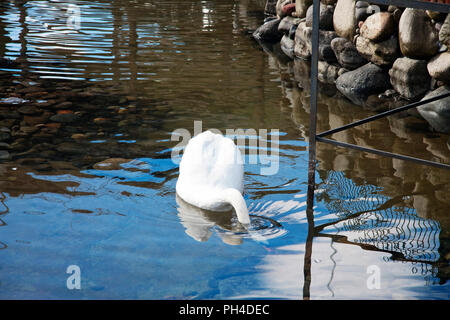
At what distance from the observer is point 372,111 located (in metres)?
7.41

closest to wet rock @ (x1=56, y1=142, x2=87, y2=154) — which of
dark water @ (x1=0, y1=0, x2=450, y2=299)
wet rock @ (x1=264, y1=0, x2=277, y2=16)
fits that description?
dark water @ (x1=0, y1=0, x2=450, y2=299)

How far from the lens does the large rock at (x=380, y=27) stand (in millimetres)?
7734

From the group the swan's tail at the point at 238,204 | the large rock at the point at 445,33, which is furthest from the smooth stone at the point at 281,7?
the swan's tail at the point at 238,204

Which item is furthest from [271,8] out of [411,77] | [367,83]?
[411,77]

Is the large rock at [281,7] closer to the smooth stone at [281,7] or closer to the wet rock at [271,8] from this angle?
the smooth stone at [281,7]

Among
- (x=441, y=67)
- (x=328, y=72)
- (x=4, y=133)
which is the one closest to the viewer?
(x=4, y=133)

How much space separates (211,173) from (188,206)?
0.36 meters

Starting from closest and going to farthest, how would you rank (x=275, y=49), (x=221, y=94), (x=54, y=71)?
(x=221, y=94) < (x=54, y=71) < (x=275, y=49)

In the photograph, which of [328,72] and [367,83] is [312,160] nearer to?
[367,83]

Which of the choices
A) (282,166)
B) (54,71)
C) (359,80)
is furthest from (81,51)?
(282,166)

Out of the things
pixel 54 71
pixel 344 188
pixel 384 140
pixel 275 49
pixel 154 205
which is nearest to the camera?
pixel 154 205

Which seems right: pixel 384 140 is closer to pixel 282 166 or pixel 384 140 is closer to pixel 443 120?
pixel 443 120

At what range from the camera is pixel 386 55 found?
25.7ft

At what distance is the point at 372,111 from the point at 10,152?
→ 4.35m
